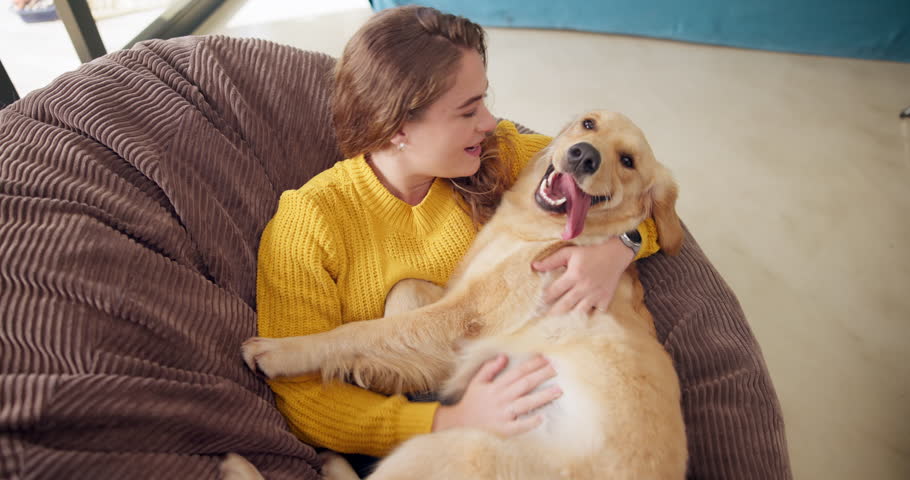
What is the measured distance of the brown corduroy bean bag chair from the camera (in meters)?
0.99

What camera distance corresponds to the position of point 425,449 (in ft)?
4.09

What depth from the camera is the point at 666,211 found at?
1640mm

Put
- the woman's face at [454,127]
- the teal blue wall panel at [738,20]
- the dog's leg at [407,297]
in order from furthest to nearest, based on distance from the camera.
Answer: the teal blue wall panel at [738,20] → the dog's leg at [407,297] → the woman's face at [454,127]

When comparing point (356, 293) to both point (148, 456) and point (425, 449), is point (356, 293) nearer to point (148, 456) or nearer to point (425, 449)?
point (425, 449)

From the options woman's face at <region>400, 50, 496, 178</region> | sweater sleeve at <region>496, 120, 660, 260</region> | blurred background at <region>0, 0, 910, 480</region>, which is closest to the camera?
woman's face at <region>400, 50, 496, 178</region>

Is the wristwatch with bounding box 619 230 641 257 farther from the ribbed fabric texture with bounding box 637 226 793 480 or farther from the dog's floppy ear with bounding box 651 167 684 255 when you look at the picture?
the ribbed fabric texture with bounding box 637 226 793 480

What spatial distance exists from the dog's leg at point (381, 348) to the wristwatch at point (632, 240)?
1.59 feet

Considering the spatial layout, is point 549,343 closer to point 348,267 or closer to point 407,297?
point 407,297

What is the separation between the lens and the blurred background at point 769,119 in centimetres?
231

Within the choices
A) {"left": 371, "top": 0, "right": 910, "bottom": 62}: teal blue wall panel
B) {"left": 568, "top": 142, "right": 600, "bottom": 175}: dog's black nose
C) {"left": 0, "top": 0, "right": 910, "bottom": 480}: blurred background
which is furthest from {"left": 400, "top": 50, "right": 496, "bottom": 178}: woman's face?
{"left": 371, "top": 0, "right": 910, "bottom": 62}: teal blue wall panel

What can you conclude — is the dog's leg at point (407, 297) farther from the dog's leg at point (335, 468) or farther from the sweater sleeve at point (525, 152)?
the sweater sleeve at point (525, 152)

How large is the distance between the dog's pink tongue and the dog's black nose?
4 cm

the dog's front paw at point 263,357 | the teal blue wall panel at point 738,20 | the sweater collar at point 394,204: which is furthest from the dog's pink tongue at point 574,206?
the teal blue wall panel at point 738,20

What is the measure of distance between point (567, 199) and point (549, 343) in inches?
14.7
